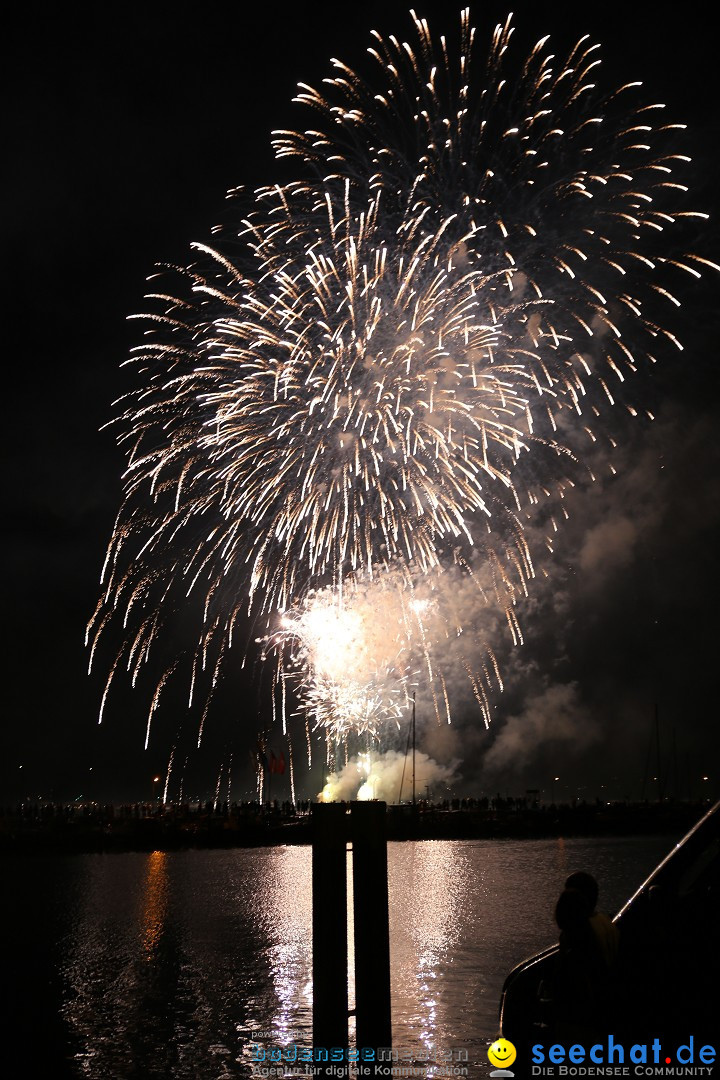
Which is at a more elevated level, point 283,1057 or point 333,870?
point 333,870

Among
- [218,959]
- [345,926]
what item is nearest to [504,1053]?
[345,926]

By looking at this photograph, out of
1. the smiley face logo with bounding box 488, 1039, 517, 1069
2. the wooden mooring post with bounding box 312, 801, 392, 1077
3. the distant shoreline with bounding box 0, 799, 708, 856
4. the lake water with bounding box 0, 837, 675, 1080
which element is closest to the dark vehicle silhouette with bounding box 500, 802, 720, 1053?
the smiley face logo with bounding box 488, 1039, 517, 1069

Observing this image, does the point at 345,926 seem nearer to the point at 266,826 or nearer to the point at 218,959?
the point at 218,959

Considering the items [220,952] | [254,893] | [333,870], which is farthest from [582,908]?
[254,893]

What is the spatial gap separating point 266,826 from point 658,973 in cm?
6011

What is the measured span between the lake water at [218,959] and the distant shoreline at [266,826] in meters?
17.0

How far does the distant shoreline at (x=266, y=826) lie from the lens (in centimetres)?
6059

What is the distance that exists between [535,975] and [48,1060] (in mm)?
8389

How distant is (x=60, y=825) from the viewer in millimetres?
61688

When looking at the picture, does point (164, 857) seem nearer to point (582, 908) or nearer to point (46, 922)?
point (46, 922)

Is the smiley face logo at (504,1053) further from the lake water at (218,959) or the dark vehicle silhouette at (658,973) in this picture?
the lake water at (218,959)

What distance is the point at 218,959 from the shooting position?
20516 mm

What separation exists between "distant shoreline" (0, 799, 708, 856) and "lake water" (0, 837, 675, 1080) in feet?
55.9

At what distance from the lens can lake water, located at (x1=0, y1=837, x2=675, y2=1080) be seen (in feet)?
42.2
